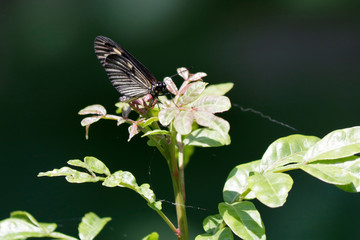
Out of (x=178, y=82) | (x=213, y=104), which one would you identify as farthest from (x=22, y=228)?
(x=178, y=82)

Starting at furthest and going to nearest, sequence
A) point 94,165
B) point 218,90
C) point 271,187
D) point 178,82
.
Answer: point 178,82 < point 218,90 < point 94,165 < point 271,187

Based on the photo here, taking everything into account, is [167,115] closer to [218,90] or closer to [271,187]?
[271,187]

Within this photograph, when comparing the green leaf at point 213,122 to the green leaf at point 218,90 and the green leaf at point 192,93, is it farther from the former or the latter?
the green leaf at point 218,90

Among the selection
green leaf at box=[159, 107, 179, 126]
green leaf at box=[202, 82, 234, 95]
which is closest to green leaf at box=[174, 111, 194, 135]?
green leaf at box=[159, 107, 179, 126]

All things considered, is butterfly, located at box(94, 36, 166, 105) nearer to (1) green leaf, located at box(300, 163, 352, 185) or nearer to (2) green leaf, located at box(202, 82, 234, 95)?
(2) green leaf, located at box(202, 82, 234, 95)

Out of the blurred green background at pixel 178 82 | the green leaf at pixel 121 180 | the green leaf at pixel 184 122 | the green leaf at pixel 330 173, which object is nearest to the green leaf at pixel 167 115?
the green leaf at pixel 184 122

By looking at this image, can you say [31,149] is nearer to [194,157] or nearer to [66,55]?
[66,55]

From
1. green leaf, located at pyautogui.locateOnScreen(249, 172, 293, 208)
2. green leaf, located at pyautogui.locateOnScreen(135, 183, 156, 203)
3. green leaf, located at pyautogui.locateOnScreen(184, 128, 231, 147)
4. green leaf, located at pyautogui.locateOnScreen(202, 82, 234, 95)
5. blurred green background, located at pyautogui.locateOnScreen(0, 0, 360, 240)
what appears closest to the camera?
green leaf, located at pyautogui.locateOnScreen(249, 172, 293, 208)
